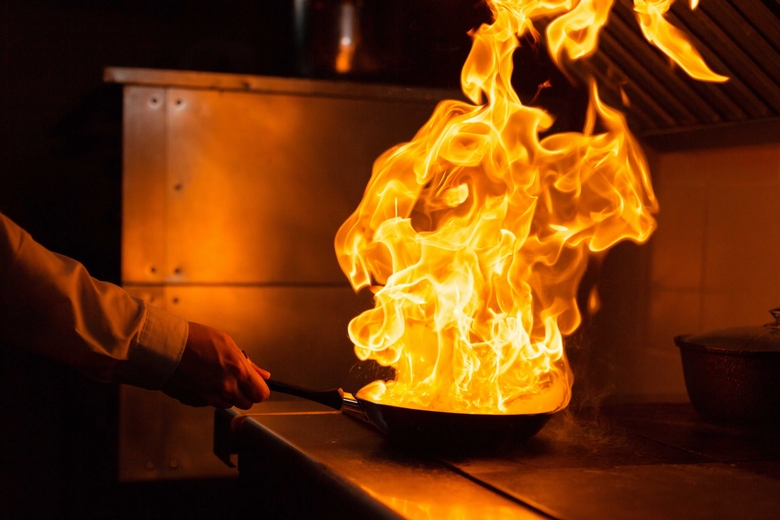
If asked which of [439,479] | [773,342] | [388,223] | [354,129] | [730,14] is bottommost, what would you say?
[439,479]

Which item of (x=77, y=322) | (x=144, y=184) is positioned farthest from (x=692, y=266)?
(x=77, y=322)

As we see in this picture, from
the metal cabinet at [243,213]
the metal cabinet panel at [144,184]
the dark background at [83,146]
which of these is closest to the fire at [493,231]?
the metal cabinet at [243,213]

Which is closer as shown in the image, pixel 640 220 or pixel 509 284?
pixel 509 284

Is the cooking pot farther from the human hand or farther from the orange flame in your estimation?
the human hand

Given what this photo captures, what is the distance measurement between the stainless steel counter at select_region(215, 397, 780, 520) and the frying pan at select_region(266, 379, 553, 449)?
0.02m

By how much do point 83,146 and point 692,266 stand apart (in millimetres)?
1845

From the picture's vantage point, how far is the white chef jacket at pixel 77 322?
1.32 metres

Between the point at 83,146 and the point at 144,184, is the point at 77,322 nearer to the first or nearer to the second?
the point at 144,184

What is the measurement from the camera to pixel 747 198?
2.04 m

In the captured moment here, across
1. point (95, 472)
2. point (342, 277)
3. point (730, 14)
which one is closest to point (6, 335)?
point (342, 277)

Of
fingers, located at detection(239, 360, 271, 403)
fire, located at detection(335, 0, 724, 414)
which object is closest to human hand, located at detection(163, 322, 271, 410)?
fingers, located at detection(239, 360, 271, 403)

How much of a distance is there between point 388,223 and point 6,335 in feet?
2.27

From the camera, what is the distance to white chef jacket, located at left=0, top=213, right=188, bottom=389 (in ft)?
A: 4.33

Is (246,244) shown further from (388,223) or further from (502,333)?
(502,333)
